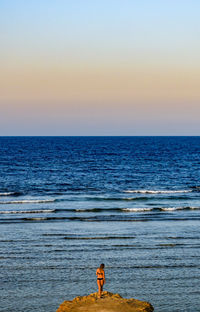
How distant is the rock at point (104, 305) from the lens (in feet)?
50.3

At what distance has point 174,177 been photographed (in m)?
61.7

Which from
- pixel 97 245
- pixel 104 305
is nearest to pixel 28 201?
pixel 97 245

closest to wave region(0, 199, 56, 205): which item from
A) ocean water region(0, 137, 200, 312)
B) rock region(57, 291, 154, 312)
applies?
ocean water region(0, 137, 200, 312)

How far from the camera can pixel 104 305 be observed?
15.6 m

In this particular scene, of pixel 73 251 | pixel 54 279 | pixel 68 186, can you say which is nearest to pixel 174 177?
pixel 68 186

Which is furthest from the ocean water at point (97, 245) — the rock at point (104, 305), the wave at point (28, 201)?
the rock at point (104, 305)

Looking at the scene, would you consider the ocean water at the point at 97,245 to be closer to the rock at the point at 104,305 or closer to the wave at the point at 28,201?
the wave at the point at 28,201

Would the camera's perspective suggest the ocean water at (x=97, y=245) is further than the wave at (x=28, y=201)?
No

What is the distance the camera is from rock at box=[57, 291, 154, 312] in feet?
50.3

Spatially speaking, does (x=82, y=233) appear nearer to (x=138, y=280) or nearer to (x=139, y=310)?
(x=138, y=280)

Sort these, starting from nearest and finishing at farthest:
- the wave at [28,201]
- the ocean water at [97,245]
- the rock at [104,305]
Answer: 1. the rock at [104,305]
2. the ocean water at [97,245]
3. the wave at [28,201]

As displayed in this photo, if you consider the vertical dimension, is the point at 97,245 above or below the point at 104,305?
below

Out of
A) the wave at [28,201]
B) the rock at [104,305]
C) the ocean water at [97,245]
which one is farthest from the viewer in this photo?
the wave at [28,201]

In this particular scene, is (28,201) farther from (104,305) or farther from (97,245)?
(104,305)
